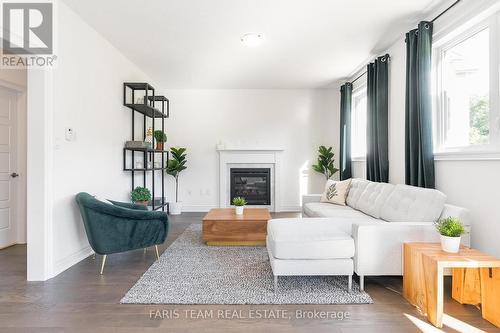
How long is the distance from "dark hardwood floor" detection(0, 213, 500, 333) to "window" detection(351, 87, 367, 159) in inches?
121

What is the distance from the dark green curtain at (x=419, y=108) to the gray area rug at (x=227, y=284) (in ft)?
4.84

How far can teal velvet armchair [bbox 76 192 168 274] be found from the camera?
280 cm

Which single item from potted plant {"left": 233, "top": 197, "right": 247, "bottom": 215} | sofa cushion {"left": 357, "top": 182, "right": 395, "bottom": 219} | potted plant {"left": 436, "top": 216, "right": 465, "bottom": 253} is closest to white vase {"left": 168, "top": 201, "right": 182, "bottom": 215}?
potted plant {"left": 233, "top": 197, "right": 247, "bottom": 215}

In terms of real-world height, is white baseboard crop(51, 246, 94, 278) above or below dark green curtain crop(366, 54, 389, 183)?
below

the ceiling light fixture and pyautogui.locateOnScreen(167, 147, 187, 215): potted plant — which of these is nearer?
the ceiling light fixture

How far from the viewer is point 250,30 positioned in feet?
11.5

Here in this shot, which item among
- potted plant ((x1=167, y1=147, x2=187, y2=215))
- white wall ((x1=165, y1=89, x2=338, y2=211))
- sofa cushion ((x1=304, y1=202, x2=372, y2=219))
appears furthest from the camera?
white wall ((x1=165, y1=89, x2=338, y2=211))

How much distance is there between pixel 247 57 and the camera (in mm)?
4406

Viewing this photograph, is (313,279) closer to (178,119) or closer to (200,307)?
(200,307)

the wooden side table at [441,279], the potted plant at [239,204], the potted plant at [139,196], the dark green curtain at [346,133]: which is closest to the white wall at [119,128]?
the potted plant at [139,196]

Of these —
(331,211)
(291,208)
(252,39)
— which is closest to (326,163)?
(291,208)

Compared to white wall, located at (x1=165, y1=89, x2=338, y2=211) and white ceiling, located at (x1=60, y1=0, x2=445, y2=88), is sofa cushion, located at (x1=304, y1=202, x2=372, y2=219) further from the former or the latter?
white ceiling, located at (x1=60, y1=0, x2=445, y2=88)

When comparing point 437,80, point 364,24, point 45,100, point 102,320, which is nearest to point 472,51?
point 437,80

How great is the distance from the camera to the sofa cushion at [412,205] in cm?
256
